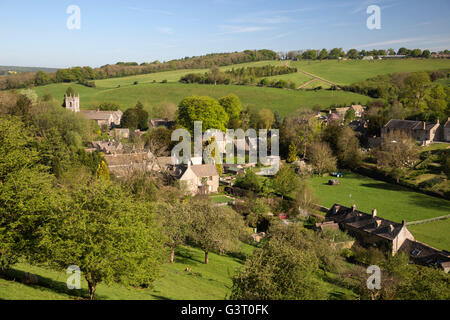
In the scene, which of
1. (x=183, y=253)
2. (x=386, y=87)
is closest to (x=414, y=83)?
(x=386, y=87)

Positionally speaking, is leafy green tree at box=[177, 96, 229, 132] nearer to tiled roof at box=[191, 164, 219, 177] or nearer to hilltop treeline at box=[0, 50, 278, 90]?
tiled roof at box=[191, 164, 219, 177]

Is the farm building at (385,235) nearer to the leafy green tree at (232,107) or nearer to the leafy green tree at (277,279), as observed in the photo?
the leafy green tree at (277,279)

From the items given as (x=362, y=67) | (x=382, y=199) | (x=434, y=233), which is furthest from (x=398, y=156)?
(x=362, y=67)

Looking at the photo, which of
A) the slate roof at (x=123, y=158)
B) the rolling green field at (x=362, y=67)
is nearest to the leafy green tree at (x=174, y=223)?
the slate roof at (x=123, y=158)

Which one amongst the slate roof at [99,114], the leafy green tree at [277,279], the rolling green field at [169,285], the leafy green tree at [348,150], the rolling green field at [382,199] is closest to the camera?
the rolling green field at [169,285]

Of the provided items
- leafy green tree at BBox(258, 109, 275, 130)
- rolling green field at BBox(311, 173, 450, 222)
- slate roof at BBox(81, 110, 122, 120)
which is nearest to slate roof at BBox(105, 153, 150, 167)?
rolling green field at BBox(311, 173, 450, 222)

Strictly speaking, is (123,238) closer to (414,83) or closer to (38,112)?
(38,112)
